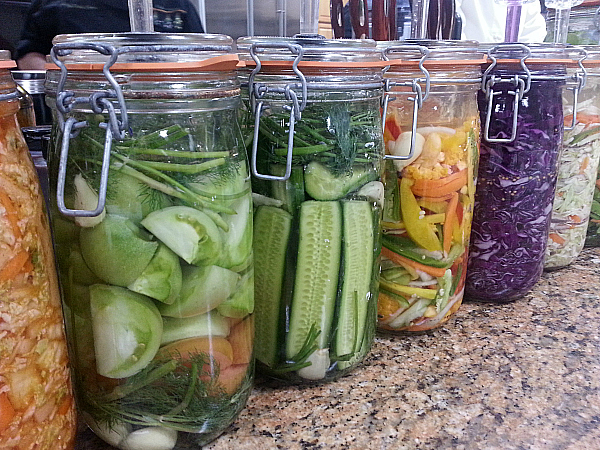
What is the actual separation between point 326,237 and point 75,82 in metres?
0.28

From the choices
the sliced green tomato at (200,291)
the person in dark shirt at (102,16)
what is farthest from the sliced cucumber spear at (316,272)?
the person in dark shirt at (102,16)

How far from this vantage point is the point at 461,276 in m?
0.77

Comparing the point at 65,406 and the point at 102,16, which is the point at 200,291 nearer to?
the point at 65,406

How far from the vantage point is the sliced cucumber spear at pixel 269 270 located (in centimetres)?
56

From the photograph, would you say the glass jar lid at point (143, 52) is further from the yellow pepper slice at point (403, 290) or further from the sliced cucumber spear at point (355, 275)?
the yellow pepper slice at point (403, 290)

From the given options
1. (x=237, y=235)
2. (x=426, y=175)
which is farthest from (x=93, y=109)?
(x=426, y=175)

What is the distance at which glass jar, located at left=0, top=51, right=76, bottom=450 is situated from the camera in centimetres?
38

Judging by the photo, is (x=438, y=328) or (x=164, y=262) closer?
(x=164, y=262)

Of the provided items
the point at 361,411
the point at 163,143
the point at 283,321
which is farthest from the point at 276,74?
the point at 361,411

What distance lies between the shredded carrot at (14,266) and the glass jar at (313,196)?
0.70 feet

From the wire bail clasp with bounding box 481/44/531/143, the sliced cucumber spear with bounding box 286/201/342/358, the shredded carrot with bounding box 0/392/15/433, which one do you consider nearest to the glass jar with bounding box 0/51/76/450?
the shredded carrot with bounding box 0/392/15/433

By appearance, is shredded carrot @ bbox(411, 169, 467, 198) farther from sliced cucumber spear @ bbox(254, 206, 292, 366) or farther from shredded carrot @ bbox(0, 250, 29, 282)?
shredded carrot @ bbox(0, 250, 29, 282)

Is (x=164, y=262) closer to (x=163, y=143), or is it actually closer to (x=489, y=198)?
(x=163, y=143)

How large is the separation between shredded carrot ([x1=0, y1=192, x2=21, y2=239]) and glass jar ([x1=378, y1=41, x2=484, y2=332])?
0.42 metres
